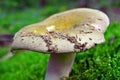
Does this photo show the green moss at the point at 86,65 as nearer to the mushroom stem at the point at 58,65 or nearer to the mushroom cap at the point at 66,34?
the mushroom stem at the point at 58,65

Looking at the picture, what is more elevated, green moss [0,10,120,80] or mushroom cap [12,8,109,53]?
mushroom cap [12,8,109,53]

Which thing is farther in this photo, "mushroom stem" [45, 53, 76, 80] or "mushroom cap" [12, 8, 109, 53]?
"mushroom stem" [45, 53, 76, 80]

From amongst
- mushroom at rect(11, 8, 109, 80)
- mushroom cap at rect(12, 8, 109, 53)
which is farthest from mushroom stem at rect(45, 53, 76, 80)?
mushroom cap at rect(12, 8, 109, 53)

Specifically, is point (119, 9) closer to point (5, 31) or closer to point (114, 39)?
point (5, 31)

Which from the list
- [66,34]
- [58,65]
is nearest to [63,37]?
[66,34]

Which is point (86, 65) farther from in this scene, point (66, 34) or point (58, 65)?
point (66, 34)

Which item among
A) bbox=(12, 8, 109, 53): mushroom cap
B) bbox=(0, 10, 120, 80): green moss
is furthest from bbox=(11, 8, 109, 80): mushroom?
bbox=(0, 10, 120, 80): green moss

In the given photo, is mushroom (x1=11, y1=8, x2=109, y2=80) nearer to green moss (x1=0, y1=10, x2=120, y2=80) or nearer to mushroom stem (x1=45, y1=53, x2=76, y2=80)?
mushroom stem (x1=45, y1=53, x2=76, y2=80)

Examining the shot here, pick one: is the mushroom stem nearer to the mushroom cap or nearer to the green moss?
the green moss

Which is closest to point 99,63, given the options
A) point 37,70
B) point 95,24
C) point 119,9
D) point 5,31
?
point 95,24
